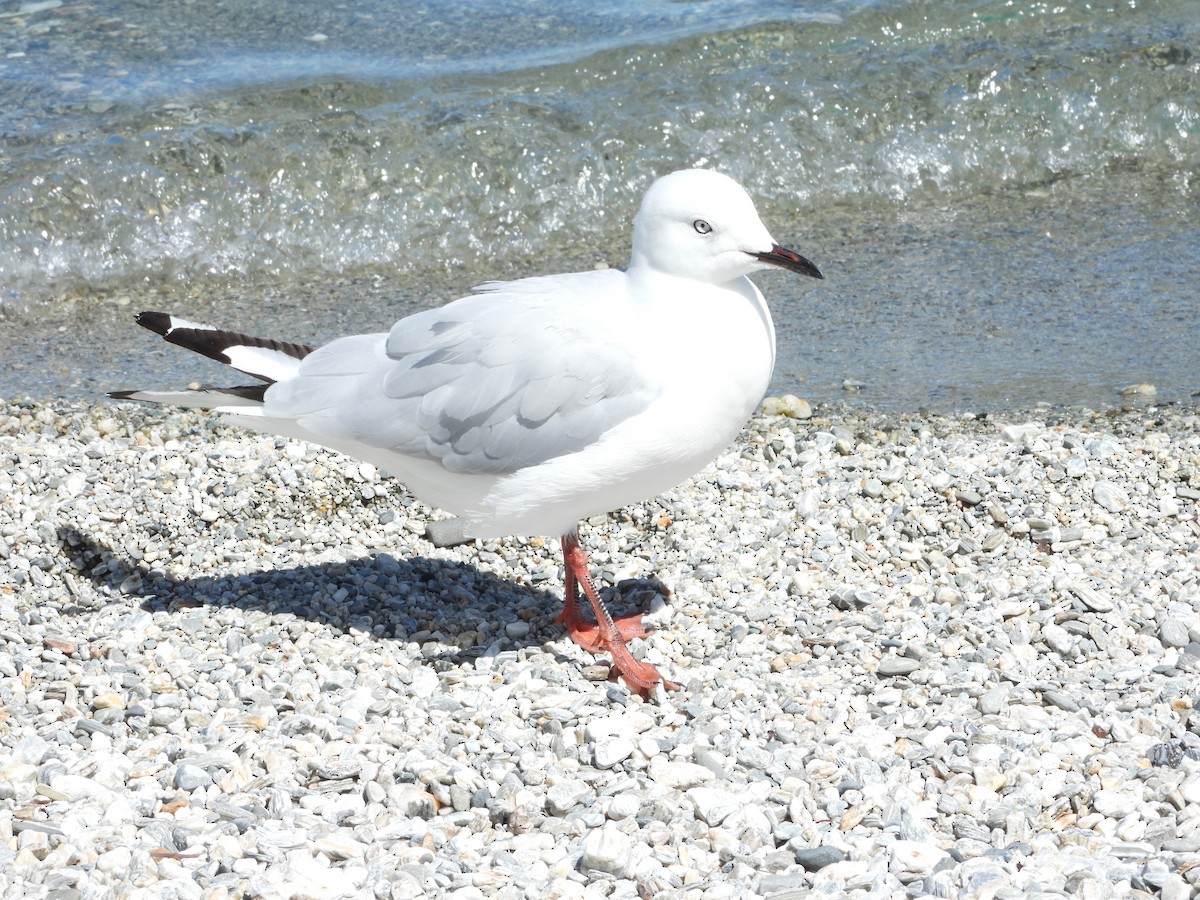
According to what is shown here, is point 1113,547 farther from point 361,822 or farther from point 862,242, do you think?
point 862,242

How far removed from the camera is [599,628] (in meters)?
3.98

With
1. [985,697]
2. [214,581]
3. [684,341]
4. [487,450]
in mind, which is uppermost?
[684,341]

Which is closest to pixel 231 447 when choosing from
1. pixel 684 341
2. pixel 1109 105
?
pixel 684 341

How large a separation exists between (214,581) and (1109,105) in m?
7.43

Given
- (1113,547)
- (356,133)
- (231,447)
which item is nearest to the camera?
(1113,547)

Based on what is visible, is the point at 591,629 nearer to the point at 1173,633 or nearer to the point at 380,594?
the point at 380,594

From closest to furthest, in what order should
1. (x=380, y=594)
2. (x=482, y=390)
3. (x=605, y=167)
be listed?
(x=482, y=390)
(x=380, y=594)
(x=605, y=167)

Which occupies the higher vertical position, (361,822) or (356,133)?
(356,133)

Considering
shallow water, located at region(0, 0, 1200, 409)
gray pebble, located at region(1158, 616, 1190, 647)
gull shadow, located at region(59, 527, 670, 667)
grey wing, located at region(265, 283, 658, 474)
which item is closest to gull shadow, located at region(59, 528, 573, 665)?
gull shadow, located at region(59, 527, 670, 667)

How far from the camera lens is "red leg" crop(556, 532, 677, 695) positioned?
3.76 meters

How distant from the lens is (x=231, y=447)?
5160 mm

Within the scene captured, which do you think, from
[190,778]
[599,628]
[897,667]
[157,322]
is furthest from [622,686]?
[157,322]

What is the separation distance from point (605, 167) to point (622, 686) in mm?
5539

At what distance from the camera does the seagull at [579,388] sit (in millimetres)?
3648
